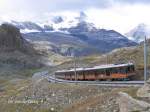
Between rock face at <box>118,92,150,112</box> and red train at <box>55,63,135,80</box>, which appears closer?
rock face at <box>118,92,150,112</box>

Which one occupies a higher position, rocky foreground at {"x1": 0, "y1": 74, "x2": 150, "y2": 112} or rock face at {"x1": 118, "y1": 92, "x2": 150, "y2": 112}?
rock face at {"x1": 118, "y1": 92, "x2": 150, "y2": 112}

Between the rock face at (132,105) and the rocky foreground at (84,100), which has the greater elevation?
the rock face at (132,105)

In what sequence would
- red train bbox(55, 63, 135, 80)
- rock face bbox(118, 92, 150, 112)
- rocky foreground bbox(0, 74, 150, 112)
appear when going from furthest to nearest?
red train bbox(55, 63, 135, 80) → rocky foreground bbox(0, 74, 150, 112) → rock face bbox(118, 92, 150, 112)

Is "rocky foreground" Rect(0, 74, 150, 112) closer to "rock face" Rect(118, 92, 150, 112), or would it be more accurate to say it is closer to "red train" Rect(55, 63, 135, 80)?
"rock face" Rect(118, 92, 150, 112)

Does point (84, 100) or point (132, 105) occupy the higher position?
point (132, 105)

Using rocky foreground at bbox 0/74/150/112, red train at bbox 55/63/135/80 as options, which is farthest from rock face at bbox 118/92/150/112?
red train at bbox 55/63/135/80

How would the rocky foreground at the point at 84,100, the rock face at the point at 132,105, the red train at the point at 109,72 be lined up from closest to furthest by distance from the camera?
1. the rock face at the point at 132,105
2. the rocky foreground at the point at 84,100
3. the red train at the point at 109,72

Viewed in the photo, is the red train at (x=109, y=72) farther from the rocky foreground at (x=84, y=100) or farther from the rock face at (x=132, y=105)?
the rock face at (x=132, y=105)

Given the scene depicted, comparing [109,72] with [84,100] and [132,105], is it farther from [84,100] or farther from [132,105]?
[132,105]

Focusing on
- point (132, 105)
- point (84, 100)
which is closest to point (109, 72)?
point (84, 100)

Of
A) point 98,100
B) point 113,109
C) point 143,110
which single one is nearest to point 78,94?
point 98,100

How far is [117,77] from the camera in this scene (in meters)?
79.1

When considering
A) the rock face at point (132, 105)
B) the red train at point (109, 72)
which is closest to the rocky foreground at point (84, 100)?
the rock face at point (132, 105)

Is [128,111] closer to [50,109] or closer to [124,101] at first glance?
[124,101]
